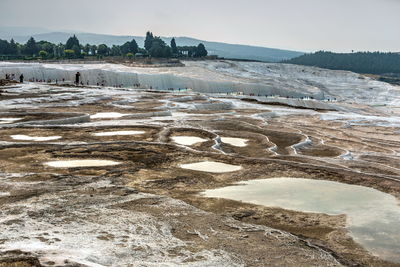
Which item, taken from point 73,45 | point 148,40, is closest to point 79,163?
point 73,45

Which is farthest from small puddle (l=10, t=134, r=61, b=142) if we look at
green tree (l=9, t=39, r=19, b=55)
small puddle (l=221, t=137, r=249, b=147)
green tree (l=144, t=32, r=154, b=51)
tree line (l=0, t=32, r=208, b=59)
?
green tree (l=144, t=32, r=154, b=51)

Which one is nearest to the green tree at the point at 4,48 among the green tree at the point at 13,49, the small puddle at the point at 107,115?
the green tree at the point at 13,49

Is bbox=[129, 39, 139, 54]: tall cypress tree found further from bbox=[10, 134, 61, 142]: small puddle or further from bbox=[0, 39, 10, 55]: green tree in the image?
bbox=[10, 134, 61, 142]: small puddle

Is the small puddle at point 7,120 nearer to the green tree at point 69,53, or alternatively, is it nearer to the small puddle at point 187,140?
the small puddle at point 187,140

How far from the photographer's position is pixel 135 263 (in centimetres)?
885

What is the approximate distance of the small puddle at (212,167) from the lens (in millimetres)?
17667

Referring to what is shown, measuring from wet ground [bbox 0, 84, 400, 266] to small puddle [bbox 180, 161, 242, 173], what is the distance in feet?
0.14

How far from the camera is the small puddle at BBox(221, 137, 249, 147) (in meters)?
24.9

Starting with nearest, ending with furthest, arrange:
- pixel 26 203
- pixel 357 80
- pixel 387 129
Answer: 1. pixel 26 203
2. pixel 387 129
3. pixel 357 80

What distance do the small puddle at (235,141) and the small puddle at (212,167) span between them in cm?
616

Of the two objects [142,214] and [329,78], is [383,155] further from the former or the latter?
[329,78]

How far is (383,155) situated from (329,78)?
10318 centimetres

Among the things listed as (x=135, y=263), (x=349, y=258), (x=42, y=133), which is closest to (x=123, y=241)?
(x=135, y=263)

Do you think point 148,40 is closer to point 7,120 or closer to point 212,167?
point 7,120
